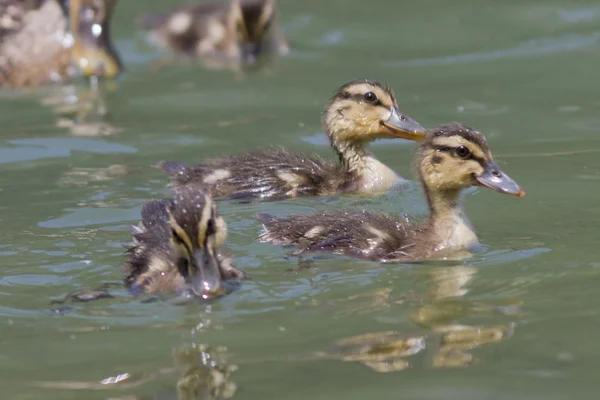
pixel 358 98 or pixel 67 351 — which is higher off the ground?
pixel 358 98

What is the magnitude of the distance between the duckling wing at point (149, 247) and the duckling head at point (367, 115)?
1803 millimetres

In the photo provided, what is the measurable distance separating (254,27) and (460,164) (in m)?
5.31

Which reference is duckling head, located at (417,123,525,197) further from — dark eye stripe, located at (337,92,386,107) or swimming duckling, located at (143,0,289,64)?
swimming duckling, located at (143,0,289,64)

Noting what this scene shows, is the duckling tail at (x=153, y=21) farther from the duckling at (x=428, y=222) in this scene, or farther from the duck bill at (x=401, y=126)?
the duckling at (x=428, y=222)

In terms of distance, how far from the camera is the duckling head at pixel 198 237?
561 cm

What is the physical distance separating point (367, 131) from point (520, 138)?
1.26 m

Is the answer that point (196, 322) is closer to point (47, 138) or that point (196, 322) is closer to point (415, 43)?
point (47, 138)

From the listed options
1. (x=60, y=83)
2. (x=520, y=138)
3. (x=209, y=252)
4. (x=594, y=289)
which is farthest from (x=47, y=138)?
(x=594, y=289)

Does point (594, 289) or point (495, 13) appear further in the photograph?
point (495, 13)

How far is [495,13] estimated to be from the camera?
39.8 feet

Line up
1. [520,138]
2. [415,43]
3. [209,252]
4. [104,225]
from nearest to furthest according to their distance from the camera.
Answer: [209,252] < [104,225] < [520,138] < [415,43]

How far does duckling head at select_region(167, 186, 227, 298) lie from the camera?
18.4ft

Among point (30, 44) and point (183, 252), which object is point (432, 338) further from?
point (30, 44)

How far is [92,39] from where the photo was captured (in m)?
10.9
